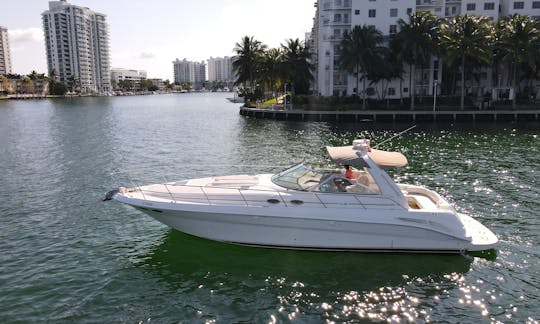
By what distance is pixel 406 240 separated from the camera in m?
11.0

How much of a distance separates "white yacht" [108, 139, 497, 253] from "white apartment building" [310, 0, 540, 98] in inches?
2402

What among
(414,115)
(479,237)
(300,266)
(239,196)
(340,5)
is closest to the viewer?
(300,266)

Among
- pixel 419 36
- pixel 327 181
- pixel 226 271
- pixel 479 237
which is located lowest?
pixel 226 271

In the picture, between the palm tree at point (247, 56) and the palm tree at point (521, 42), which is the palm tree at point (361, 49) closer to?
the palm tree at point (521, 42)

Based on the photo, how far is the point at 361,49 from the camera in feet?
201

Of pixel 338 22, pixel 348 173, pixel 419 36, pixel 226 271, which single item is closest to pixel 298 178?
pixel 348 173

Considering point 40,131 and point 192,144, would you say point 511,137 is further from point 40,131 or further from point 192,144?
point 40,131

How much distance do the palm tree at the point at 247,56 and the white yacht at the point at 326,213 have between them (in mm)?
72510

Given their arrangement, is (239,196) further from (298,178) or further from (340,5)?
(340,5)

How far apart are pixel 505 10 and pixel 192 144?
66.7 m

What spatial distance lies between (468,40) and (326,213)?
55925 millimetres

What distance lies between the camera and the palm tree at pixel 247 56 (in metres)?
82.2

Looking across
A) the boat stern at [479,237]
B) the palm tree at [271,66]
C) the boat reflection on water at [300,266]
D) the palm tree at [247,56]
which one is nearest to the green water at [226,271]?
the boat reflection on water at [300,266]

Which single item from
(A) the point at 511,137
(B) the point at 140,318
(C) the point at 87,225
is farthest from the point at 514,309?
(A) the point at 511,137
